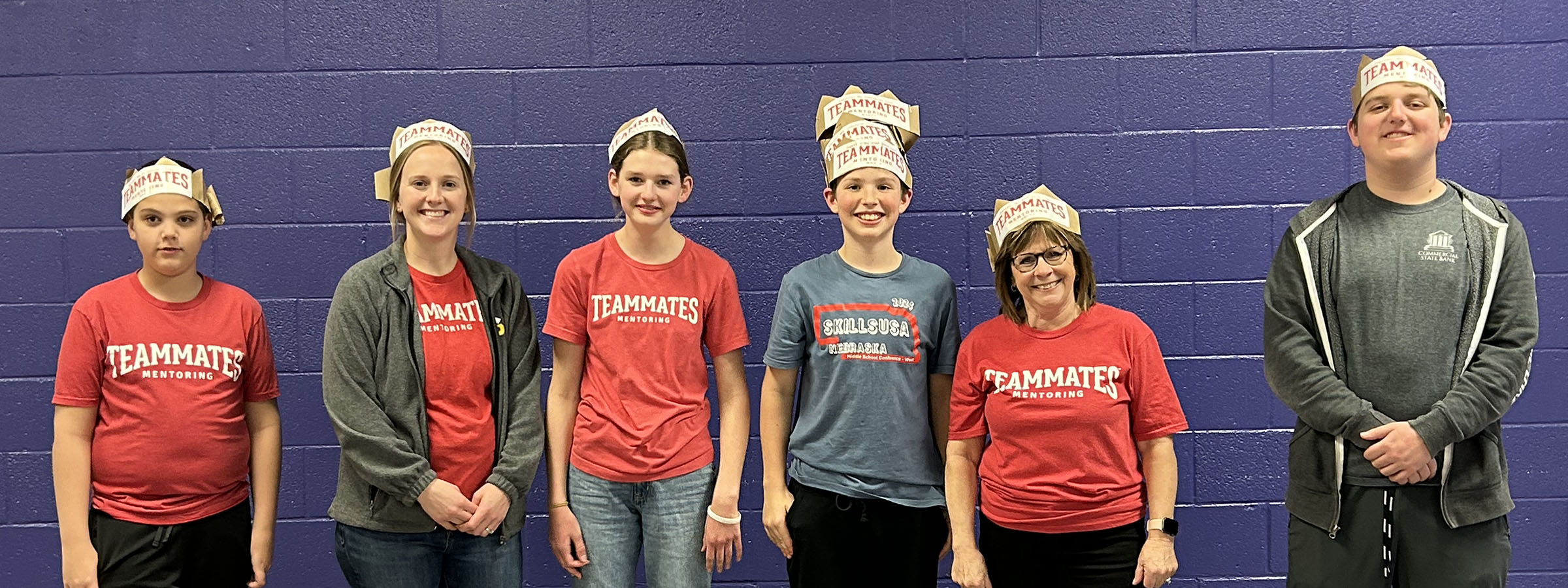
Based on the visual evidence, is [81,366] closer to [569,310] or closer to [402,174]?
[402,174]

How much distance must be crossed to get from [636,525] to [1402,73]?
6.63 feet

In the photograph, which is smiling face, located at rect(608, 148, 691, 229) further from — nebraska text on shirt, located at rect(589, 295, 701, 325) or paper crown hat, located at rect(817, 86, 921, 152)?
paper crown hat, located at rect(817, 86, 921, 152)

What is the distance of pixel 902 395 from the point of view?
97.8 inches

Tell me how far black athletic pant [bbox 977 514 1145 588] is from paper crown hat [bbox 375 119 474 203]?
154 centimetres

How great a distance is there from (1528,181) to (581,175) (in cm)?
278

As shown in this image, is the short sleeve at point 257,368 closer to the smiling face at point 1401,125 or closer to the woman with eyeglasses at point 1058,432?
the woman with eyeglasses at point 1058,432

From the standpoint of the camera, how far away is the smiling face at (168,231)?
252 cm

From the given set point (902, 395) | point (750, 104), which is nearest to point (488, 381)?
point (902, 395)

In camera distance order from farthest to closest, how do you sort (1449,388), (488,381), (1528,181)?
(1528,181), (488,381), (1449,388)

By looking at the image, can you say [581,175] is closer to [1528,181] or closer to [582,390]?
[582,390]

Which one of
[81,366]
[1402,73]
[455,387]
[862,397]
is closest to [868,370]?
[862,397]

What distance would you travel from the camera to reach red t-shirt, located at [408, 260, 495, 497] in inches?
96.4

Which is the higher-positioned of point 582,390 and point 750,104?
point 750,104

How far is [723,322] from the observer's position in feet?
8.64
